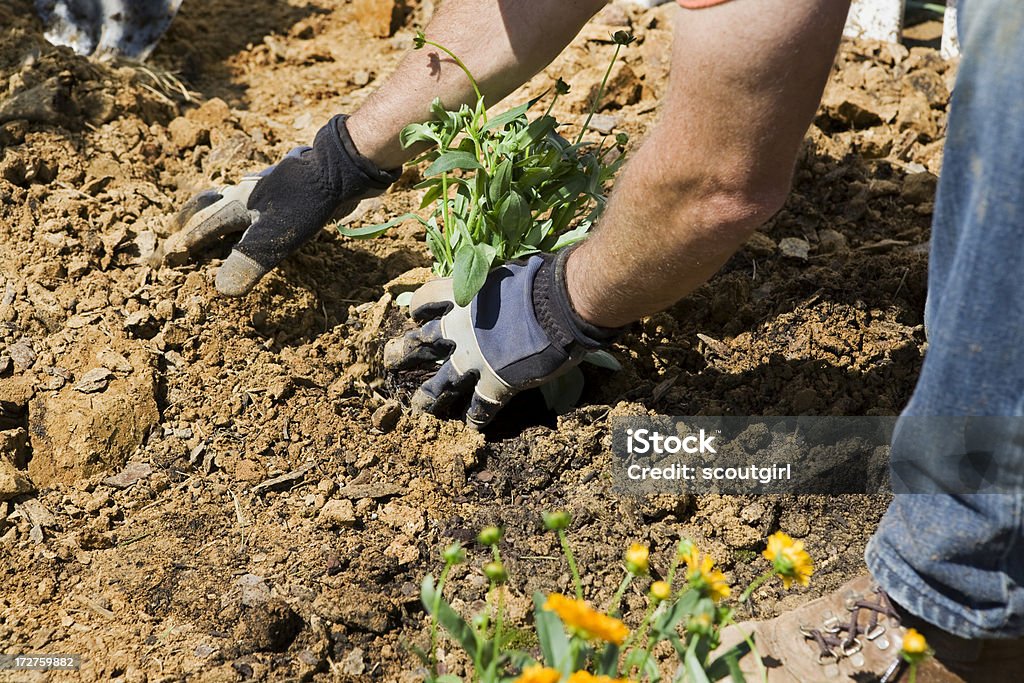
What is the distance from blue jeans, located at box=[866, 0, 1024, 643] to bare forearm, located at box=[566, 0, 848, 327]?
0.21 metres

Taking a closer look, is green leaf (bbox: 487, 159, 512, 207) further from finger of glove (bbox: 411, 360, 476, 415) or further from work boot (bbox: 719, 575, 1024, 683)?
work boot (bbox: 719, 575, 1024, 683)

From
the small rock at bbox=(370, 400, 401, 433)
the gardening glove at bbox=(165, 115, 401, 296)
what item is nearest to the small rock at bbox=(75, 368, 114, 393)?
the gardening glove at bbox=(165, 115, 401, 296)

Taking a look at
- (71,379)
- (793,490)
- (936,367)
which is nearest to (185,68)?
(71,379)

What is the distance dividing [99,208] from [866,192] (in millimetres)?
2050

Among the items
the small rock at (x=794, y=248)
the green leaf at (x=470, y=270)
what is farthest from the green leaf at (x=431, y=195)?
the small rock at (x=794, y=248)

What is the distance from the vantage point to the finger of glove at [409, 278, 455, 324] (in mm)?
2104

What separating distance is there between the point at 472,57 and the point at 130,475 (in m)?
1.14

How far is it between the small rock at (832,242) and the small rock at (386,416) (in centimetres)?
118

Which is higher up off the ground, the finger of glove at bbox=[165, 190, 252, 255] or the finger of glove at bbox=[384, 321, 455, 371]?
the finger of glove at bbox=[165, 190, 252, 255]

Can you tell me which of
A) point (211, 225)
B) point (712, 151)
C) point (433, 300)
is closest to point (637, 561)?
point (712, 151)

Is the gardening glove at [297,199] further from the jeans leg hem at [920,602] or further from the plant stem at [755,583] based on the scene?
the jeans leg hem at [920,602]

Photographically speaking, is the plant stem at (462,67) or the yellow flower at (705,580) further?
the plant stem at (462,67)

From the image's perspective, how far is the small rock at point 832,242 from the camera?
2.49 meters

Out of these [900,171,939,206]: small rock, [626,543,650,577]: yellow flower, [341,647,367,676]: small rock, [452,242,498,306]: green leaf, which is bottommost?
[900,171,939,206]: small rock
